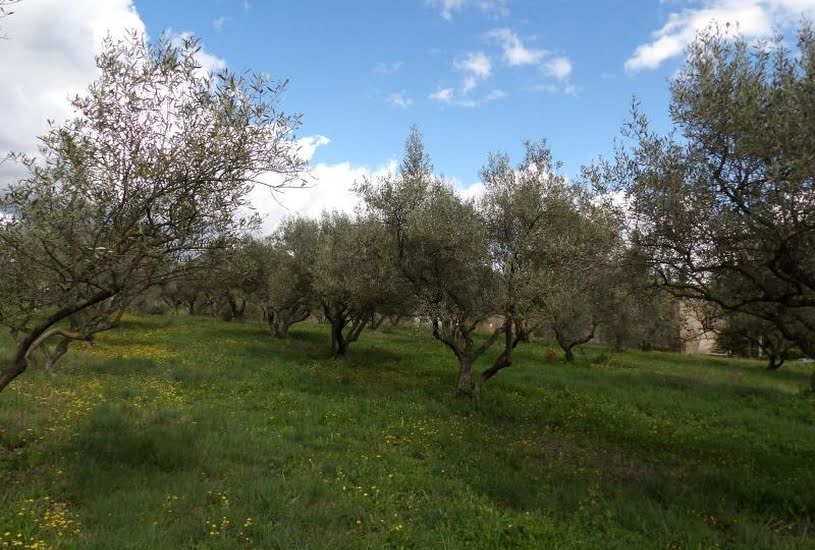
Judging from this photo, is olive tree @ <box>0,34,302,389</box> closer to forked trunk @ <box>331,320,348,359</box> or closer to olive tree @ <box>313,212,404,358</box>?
olive tree @ <box>313,212,404,358</box>

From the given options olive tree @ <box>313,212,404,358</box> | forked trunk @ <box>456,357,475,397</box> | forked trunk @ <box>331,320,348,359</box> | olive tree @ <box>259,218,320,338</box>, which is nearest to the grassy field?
forked trunk @ <box>456,357,475,397</box>

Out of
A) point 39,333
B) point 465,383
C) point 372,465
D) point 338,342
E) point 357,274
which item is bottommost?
point 372,465

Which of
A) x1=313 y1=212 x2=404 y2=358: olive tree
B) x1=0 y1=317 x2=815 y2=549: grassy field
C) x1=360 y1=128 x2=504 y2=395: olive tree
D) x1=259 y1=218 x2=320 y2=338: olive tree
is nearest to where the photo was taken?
x1=0 y1=317 x2=815 y2=549: grassy field

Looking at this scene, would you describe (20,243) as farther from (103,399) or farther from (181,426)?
(103,399)

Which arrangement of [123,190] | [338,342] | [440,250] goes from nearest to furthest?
[123,190]
[440,250]
[338,342]

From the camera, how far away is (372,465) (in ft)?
36.4

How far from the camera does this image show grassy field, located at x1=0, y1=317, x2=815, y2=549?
798 cm

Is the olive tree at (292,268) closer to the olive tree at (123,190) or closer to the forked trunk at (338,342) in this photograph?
the forked trunk at (338,342)

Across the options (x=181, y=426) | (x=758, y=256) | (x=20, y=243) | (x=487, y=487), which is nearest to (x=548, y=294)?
(x=758, y=256)

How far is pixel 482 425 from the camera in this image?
15.8 metres

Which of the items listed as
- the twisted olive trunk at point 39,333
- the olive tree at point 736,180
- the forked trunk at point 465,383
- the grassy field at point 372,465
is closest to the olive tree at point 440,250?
the forked trunk at point 465,383

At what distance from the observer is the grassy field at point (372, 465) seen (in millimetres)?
7980

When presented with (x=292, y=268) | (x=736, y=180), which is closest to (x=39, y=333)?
(x=736, y=180)

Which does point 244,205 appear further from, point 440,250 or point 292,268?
point 292,268
